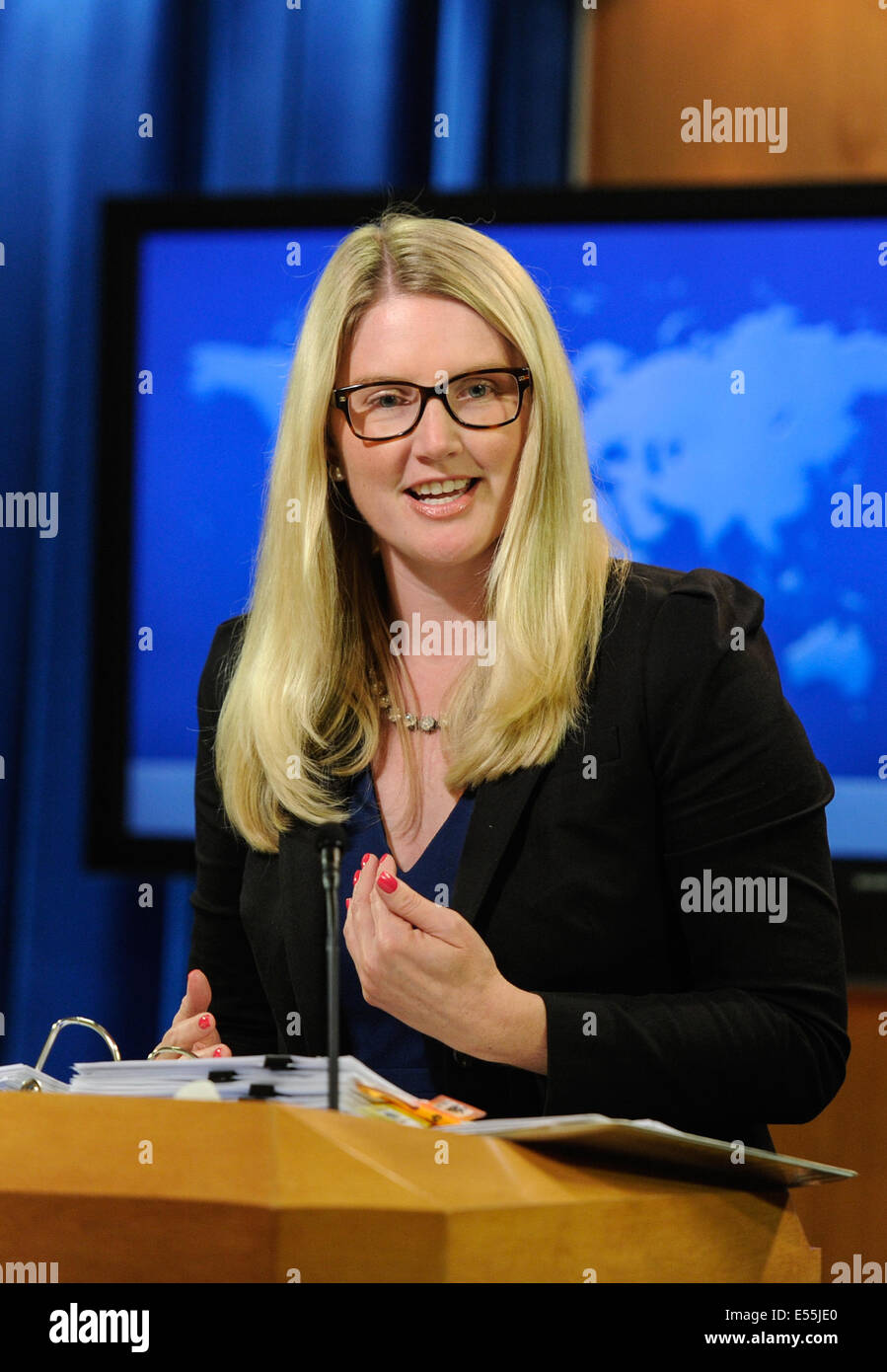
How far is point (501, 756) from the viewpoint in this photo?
158 centimetres

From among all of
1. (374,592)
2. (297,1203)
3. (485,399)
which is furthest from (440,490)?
(297,1203)

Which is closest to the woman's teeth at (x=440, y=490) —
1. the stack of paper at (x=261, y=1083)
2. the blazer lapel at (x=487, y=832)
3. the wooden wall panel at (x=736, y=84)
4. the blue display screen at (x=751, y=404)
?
the blazer lapel at (x=487, y=832)

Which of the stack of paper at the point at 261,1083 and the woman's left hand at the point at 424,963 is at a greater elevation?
the woman's left hand at the point at 424,963

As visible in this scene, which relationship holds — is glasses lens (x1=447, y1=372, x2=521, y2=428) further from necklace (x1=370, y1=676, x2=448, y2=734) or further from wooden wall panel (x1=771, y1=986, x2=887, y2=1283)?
wooden wall panel (x1=771, y1=986, x2=887, y2=1283)

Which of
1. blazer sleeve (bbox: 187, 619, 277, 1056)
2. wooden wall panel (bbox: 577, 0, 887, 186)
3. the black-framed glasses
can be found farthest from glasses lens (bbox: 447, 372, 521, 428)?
wooden wall panel (bbox: 577, 0, 887, 186)

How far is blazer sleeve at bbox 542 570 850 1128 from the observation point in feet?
4.29

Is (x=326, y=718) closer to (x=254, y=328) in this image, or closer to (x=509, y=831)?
(x=509, y=831)

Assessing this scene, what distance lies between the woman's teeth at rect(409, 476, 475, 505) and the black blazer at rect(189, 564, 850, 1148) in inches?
8.9

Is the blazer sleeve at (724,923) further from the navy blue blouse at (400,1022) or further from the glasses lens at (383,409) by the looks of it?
the glasses lens at (383,409)

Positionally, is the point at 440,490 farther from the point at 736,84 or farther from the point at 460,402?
the point at 736,84

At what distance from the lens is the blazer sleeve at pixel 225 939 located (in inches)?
73.2

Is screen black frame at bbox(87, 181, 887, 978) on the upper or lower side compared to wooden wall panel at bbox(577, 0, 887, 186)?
lower

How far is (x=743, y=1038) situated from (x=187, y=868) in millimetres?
1654

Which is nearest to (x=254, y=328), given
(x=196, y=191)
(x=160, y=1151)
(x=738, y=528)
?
(x=196, y=191)
